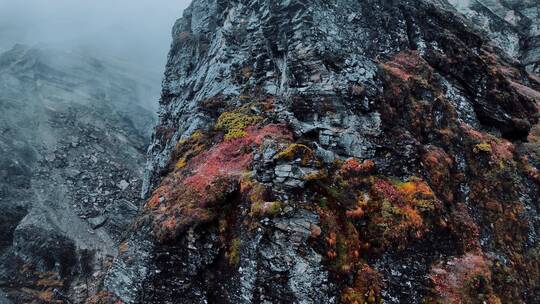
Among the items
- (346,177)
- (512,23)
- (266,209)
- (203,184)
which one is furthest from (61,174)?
(512,23)

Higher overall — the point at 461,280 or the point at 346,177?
the point at 346,177

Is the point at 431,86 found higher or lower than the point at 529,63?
higher

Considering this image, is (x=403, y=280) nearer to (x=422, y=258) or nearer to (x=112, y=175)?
(x=422, y=258)

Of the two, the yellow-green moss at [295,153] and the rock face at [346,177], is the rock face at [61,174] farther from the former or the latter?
the yellow-green moss at [295,153]

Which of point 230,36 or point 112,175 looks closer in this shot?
point 230,36

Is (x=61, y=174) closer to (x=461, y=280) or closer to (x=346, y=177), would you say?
(x=346, y=177)

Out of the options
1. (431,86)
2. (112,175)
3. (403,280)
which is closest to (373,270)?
(403,280)

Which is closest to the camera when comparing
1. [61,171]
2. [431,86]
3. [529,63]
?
[431,86]
